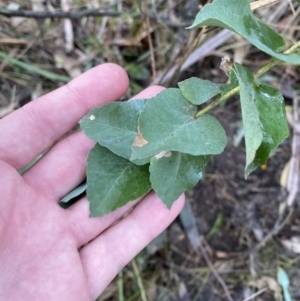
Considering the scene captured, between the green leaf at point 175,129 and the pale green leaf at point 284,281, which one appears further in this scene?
the pale green leaf at point 284,281

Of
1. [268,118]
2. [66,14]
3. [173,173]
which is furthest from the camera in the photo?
[66,14]

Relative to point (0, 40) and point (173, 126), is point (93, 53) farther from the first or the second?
point (173, 126)

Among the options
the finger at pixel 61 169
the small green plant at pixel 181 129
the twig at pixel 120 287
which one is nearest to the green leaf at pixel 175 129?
the small green plant at pixel 181 129

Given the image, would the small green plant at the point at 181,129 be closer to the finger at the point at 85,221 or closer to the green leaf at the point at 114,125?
the green leaf at the point at 114,125

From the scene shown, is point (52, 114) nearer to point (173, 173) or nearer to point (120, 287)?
point (173, 173)

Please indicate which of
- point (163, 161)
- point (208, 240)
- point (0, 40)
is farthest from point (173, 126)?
point (0, 40)

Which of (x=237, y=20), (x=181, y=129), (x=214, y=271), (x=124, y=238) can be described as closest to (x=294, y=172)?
(x=214, y=271)

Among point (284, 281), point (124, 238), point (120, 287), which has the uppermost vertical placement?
point (124, 238)
